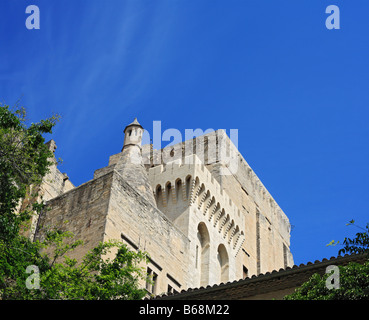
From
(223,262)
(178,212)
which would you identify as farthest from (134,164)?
(223,262)

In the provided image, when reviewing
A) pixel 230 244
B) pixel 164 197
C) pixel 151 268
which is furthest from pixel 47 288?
pixel 230 244

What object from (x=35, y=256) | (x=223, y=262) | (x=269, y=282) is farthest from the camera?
(x=223, y=262)

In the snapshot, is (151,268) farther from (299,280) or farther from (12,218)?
(299,280)

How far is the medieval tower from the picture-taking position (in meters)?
24.0

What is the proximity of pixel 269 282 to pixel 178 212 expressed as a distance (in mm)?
14685

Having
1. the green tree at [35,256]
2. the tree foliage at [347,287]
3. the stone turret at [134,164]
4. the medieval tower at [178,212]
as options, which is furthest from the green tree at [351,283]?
the stone turret at [134,164]

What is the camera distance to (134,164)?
99.1ft

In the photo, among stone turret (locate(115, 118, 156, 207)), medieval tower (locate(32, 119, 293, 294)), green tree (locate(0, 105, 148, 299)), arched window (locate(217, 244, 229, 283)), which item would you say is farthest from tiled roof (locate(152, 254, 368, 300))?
arched window (locate(217, 244, 229, 283))

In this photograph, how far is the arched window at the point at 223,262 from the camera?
32128 mm

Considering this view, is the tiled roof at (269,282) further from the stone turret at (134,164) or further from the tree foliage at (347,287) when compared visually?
the stone turret at (134,164)

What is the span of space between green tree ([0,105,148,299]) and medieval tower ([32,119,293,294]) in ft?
4.13

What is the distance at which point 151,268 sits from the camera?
24359mm

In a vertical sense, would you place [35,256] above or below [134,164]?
below

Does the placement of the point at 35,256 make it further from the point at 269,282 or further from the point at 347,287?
the point at 347,287
